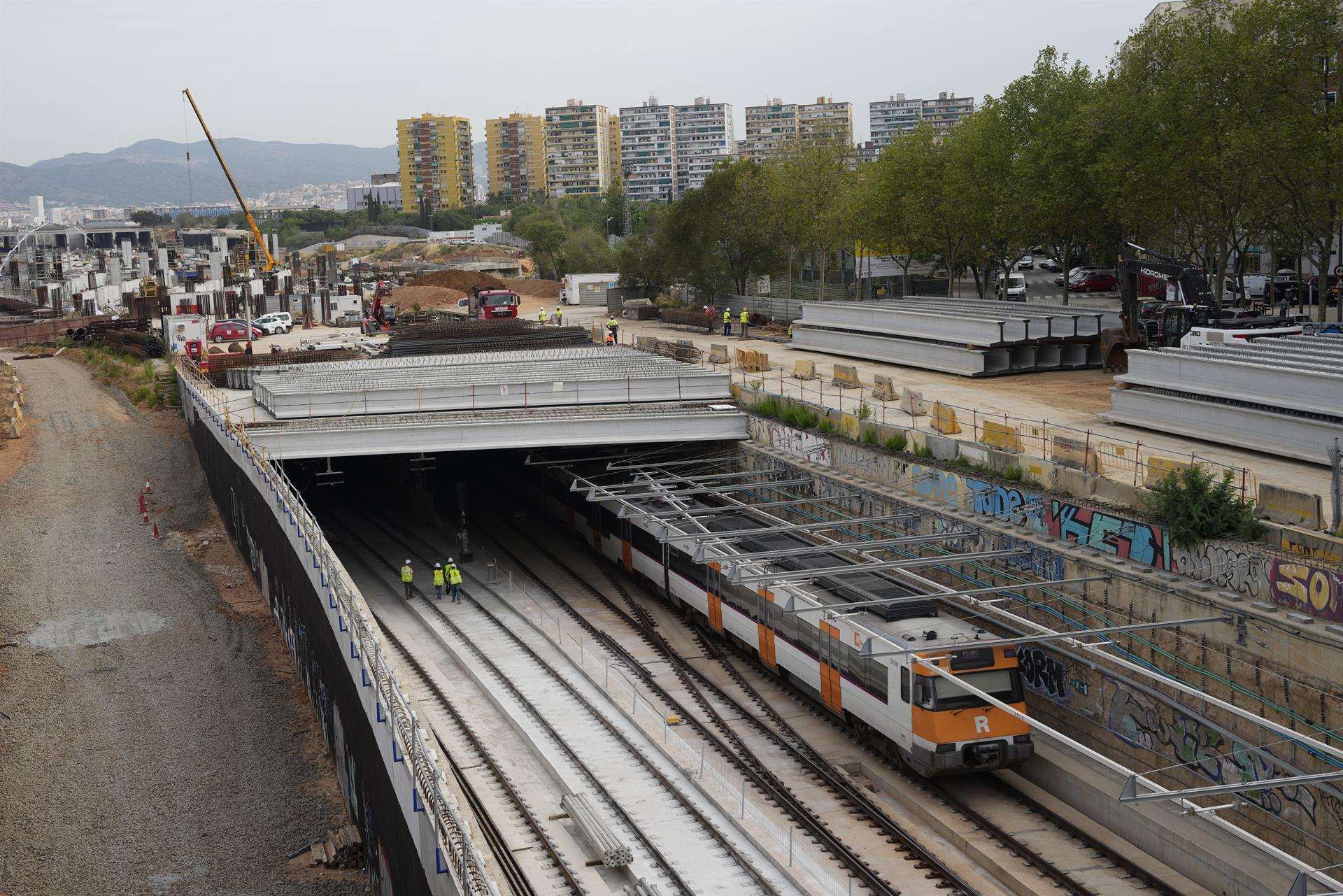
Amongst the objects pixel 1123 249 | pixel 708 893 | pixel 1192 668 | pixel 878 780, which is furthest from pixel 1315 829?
pixel 1123 249

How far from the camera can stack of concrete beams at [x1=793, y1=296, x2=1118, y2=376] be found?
4272 centimetres

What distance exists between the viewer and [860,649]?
21.9 meters

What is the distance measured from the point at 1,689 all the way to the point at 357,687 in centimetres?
1408

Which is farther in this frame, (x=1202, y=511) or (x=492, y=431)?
(x=492, y=431)

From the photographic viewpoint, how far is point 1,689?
29.3 meters

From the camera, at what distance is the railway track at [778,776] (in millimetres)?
19078

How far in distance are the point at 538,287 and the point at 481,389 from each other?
66.2m

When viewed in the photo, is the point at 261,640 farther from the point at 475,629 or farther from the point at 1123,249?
the point at 1123,249

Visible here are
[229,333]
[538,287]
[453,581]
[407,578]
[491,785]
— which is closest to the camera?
[491,785]

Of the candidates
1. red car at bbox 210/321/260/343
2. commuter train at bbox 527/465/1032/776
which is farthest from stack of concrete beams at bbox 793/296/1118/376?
red car at bbox 210/321/260/343

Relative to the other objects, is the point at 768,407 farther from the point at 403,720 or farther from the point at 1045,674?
the point at 403,720

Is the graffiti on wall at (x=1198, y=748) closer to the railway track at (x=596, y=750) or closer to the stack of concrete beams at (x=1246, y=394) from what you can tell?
the railway track at (x=596, y=750)

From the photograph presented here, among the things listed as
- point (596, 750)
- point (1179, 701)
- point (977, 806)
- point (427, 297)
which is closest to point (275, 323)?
point (427, 297)

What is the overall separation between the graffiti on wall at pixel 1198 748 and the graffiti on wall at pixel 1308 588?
2.27 metres
